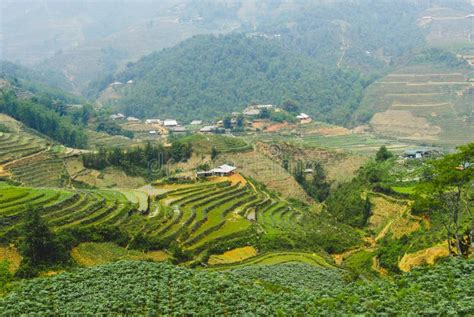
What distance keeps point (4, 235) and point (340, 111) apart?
90861 millimetres

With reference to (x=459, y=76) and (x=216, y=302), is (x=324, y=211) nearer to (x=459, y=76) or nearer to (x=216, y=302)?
(x=216, y=302)

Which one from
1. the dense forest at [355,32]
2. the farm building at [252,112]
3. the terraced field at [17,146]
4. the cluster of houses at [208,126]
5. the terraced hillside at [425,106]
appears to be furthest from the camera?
the dense forest at [355,32]

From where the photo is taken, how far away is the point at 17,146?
5156cm

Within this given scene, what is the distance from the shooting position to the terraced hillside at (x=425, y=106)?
84.4 m

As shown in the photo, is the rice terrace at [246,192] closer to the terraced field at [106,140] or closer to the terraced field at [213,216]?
the terraced field at [213,216]

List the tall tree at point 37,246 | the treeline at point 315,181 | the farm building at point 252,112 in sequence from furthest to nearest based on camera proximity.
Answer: the farm building at point 252,112
the treeline at point 315,181
the tall tree at point 37,246

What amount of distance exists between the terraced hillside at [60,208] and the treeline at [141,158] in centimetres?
1909

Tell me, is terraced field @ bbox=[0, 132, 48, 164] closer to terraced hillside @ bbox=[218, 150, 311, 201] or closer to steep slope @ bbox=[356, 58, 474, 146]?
terraced hillside @ bbox=[218, 150, 311, 201]

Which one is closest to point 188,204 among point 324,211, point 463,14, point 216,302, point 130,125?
point 324,211

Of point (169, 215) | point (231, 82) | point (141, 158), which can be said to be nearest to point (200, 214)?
point (169, 215)

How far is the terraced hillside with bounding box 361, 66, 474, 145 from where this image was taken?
84375mm

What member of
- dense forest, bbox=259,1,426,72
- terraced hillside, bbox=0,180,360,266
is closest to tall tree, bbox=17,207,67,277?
terraced hillside, bbox=0,180,360,266

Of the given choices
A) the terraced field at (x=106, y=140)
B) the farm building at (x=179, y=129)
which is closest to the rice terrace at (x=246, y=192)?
the terraced field at (x=106, y=140)

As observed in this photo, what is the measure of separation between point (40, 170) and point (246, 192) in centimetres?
1781
